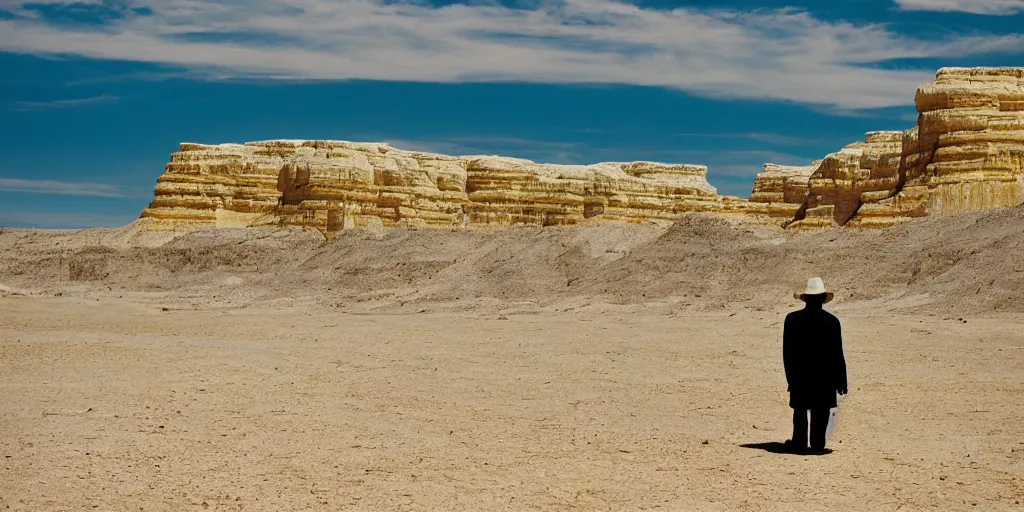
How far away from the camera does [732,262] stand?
28.2 meters

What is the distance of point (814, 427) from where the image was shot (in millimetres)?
8750

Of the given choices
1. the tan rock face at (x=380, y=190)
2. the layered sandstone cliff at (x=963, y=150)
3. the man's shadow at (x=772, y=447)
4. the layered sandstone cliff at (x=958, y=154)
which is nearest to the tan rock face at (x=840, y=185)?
the layered sandstone cliff at (x=958, y=154)

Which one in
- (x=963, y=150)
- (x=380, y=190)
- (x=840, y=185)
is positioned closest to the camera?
(x=963, y=150)

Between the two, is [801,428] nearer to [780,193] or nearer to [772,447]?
[772,447]

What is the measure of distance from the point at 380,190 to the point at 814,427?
46.1 m

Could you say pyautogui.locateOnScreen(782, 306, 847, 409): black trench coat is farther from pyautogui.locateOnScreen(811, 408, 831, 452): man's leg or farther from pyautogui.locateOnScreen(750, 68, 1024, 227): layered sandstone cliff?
pyautogui.locateOnScreen(750, 68, 1024, 227): layered sandstone cliff

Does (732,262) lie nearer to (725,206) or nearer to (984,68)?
(984,68)

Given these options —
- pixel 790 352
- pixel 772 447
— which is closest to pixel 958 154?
pixel 772 447

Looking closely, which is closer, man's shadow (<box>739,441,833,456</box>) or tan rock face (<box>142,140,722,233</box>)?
man's shadow (<box>739,441,833,456</box>)

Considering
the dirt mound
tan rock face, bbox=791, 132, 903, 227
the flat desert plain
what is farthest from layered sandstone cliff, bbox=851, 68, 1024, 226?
the flat desert plain

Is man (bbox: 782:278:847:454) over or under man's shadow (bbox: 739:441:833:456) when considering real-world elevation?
over

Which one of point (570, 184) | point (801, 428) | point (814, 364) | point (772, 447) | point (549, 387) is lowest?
point (549, 387)

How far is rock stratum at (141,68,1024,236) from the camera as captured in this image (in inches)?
1580

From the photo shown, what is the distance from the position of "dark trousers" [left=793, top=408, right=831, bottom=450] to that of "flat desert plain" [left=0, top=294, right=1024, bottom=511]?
234mm
